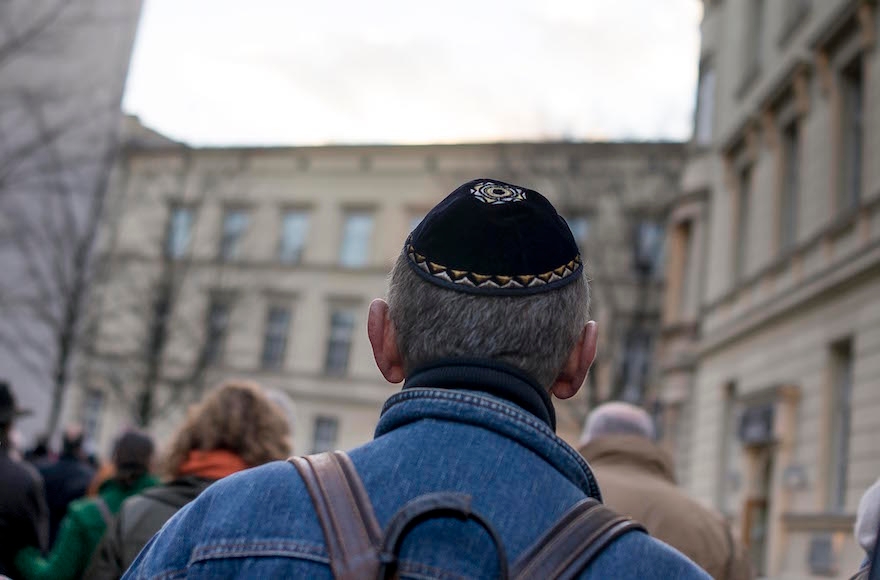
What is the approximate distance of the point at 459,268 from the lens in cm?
174

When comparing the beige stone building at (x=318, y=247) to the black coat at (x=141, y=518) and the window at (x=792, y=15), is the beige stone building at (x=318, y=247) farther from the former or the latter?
the black coat at (x=141, y=518)

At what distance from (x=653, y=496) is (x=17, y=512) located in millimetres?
2877

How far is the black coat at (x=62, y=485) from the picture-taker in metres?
8.66

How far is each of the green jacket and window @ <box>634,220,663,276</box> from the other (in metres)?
28.1

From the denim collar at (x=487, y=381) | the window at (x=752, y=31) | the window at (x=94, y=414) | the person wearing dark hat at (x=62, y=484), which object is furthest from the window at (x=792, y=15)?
the window at (x=94, y=414)

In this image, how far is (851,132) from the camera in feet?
53.8

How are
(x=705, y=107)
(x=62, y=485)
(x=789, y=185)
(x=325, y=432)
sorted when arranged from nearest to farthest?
(x=62, y=485)
(x=789, y=185)
(x=705, y=107)
(x=325, y=432)

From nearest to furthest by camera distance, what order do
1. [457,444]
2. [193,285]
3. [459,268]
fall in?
[457,444] < [459,268] < [193,285]

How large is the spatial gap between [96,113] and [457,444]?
49.2ft

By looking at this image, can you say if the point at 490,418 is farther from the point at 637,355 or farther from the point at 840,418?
the point at 637,355

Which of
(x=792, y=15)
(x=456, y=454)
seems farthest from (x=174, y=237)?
(x=456, y=454)

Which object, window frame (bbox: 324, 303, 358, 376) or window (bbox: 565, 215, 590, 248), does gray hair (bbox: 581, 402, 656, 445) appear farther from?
window frame (bbox: 324, 303, 358, 376)

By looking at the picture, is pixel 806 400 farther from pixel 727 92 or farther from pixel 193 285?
pixel 193 285

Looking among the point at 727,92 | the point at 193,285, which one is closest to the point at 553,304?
the point at 727,92
